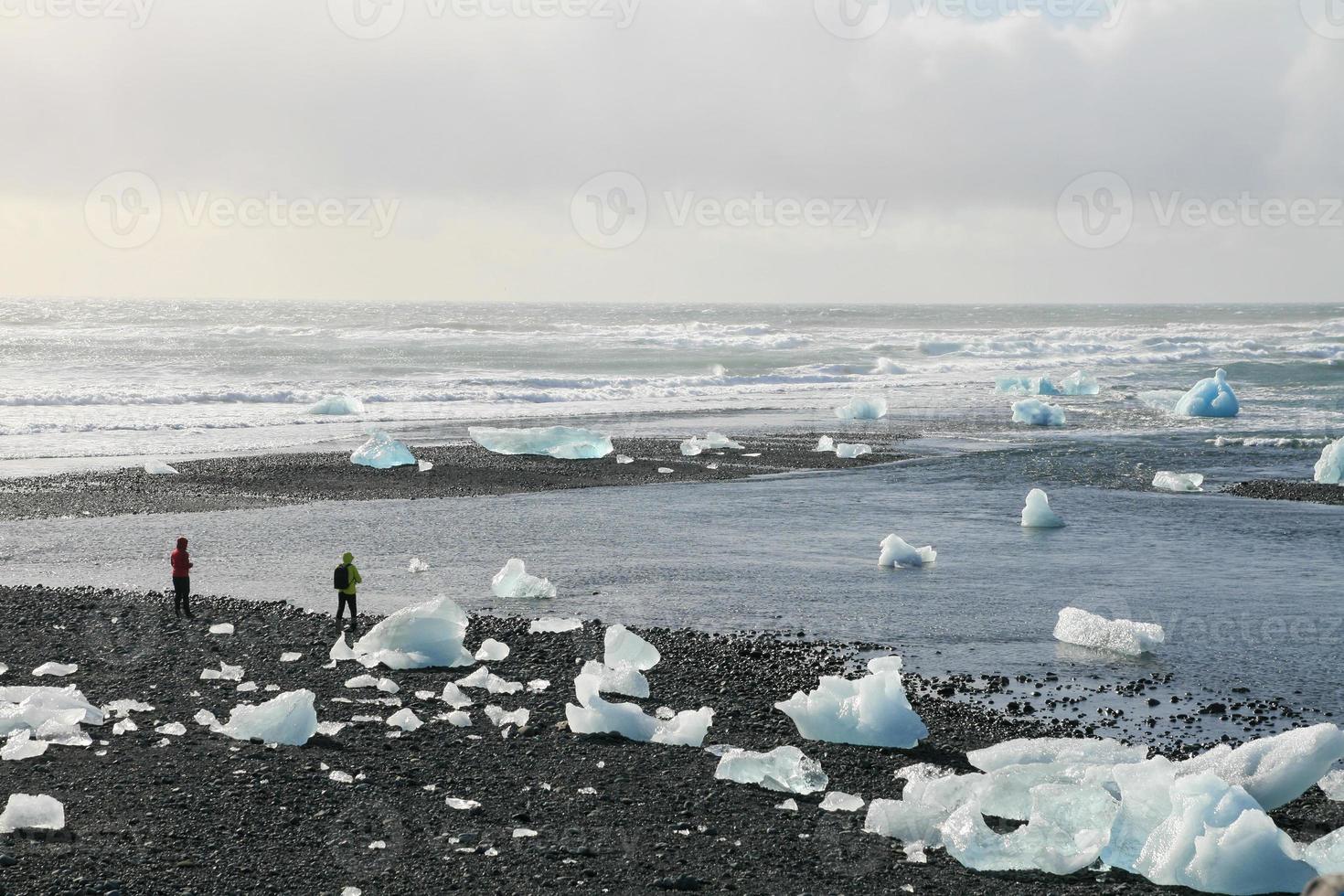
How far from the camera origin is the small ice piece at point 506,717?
10211 millimetres

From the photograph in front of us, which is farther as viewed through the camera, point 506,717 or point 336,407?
point 336,407

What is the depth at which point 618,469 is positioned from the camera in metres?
27.0

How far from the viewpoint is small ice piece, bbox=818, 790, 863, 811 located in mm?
8508

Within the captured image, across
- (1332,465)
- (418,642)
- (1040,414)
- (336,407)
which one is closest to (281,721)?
(418,642)

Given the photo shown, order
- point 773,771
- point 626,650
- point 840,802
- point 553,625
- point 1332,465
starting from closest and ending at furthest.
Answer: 1. point 840,802
2. point 773,771
3. point 626,650
4. point 553,625
5. point 1332,465

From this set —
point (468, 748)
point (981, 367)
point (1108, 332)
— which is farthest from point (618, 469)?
point (1108, 332)

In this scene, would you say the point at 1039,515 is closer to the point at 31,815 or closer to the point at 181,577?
the point at 181,577

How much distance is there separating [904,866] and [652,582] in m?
8.56

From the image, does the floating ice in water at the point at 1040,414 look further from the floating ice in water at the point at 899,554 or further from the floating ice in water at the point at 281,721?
the floating ice in water at the point at 281,721

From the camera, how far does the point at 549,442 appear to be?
28.6 m

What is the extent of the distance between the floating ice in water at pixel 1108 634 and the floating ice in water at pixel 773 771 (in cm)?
496

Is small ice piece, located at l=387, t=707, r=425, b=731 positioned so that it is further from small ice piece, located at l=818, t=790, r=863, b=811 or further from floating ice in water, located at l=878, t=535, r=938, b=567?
floating ice in water, located at l=878, t=535, r=938, b=567

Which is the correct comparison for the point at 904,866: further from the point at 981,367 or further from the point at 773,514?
the point at 981,367

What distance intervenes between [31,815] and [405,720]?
2976 millimetres
